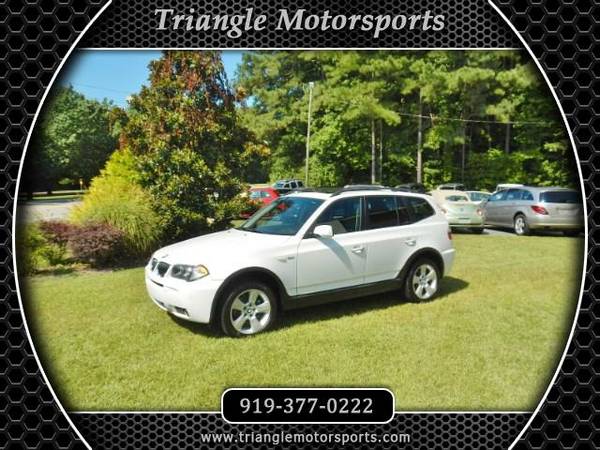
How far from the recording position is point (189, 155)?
140 inches

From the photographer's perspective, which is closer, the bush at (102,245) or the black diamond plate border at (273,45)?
the black diamond plate border at (273,45)

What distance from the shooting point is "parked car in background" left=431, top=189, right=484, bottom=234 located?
10.6 ft

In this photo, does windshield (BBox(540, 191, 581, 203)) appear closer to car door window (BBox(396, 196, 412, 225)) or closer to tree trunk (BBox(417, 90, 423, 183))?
tree trunk (BBox(417, 90, 423, 183))

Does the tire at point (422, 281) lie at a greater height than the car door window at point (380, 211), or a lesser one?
lesser

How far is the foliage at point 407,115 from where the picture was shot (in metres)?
1.84

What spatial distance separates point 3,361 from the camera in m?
1.63

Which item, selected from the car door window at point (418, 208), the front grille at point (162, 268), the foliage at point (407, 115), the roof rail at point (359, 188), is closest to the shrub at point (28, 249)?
the front grille at point (162, 268)

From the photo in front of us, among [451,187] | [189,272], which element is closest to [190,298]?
[189,272]

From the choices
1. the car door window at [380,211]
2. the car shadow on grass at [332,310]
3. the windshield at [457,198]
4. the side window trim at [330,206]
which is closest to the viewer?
the car shadow on grass at [332,310]

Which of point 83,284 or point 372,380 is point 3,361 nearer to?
point 83,284

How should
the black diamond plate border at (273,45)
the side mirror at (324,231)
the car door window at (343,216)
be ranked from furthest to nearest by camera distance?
the car door window at (343,216)
the side mirror at (324,231)
the black diamond plate border at (273,45)

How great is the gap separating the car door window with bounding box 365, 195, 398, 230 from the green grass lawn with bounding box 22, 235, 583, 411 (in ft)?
2.27

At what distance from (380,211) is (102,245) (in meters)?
2.64

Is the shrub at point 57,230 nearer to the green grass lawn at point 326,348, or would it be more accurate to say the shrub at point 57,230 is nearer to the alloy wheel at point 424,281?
the green grass lawn at point 326,348
